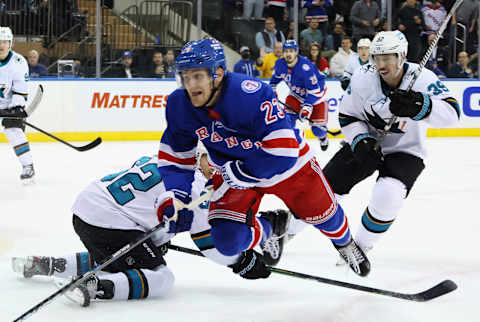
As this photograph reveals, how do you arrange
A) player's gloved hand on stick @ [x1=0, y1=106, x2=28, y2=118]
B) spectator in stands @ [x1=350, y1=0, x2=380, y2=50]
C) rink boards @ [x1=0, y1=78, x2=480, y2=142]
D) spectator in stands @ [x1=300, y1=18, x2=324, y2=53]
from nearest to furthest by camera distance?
player's gloved hand on stick @ [x1=0, y1=106, x2=28, y2=118]
rink boards @ [x1=0, y1=78, x2=480, y2=142]
spectator in stands @ [x1=300, y1=18, x2=324, y2=53]
spectator in stands @ [x1=350, y1=0, x2=380, y2=50]

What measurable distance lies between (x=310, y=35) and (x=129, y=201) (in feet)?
24.9

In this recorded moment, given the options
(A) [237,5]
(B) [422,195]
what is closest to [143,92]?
(A) [237,5]

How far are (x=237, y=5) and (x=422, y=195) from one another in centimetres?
588

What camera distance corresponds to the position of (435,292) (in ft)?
9.21

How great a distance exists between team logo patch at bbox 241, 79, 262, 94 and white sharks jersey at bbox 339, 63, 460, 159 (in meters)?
0.84

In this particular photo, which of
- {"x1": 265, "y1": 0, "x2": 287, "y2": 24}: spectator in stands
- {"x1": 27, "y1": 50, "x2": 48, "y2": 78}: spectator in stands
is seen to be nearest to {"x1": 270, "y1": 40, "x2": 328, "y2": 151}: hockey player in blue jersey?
{"x1": 27, "y1": 50, "x2": 48, "y2": 78}: spectator in stands

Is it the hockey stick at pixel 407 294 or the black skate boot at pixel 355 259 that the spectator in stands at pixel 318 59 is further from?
the hockey stick at pixel 407 294

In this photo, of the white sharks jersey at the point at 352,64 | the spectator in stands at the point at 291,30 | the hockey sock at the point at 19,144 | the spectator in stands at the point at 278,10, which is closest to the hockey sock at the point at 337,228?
the hockey sock at the point at 19,144

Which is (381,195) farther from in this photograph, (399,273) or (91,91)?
(91,91)

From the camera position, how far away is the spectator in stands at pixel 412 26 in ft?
32.9

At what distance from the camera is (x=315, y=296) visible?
9.50ft

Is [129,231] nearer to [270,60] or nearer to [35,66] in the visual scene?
[35,66]

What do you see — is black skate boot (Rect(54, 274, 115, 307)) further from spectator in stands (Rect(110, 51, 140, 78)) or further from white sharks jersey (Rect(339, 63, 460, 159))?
spectator in stands (Rect(110, 51, 140, 78))

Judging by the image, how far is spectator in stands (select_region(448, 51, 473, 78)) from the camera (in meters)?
9.83
